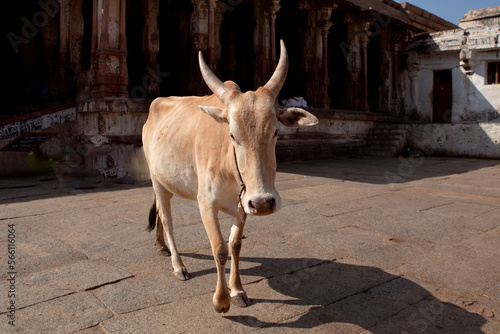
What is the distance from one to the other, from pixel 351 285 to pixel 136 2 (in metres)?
13.5

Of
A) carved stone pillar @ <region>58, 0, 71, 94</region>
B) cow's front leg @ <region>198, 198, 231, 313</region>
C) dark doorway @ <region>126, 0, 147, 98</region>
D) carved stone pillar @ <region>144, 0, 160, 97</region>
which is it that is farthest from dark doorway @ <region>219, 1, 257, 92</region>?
cow's front leg @ <region>198, 198, 231, 313</region>

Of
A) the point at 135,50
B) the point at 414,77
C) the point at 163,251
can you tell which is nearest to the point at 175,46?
the point at 135,50

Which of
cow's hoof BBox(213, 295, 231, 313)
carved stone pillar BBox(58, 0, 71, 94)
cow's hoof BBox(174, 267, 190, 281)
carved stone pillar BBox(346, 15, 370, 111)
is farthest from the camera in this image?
carved stone pillar BBox(346, 15, 370, 111)

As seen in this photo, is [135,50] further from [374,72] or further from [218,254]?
[218,254]

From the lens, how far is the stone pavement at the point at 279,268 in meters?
2.46

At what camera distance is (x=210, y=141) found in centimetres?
286

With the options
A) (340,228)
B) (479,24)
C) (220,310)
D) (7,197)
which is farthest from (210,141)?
(479,24)

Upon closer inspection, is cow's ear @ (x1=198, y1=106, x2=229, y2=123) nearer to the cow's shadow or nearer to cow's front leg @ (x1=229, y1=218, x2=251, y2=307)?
cow's front leg @ (x1=229, y1=218, x2=251, y2=307)

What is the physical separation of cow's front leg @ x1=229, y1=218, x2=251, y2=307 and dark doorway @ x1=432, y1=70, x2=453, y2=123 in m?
17.3

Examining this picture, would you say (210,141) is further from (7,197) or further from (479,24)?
(479,24)

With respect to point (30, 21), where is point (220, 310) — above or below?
below

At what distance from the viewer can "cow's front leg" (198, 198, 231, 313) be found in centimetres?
255

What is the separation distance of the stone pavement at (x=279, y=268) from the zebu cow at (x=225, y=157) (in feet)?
0.99

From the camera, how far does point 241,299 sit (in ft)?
8.87
